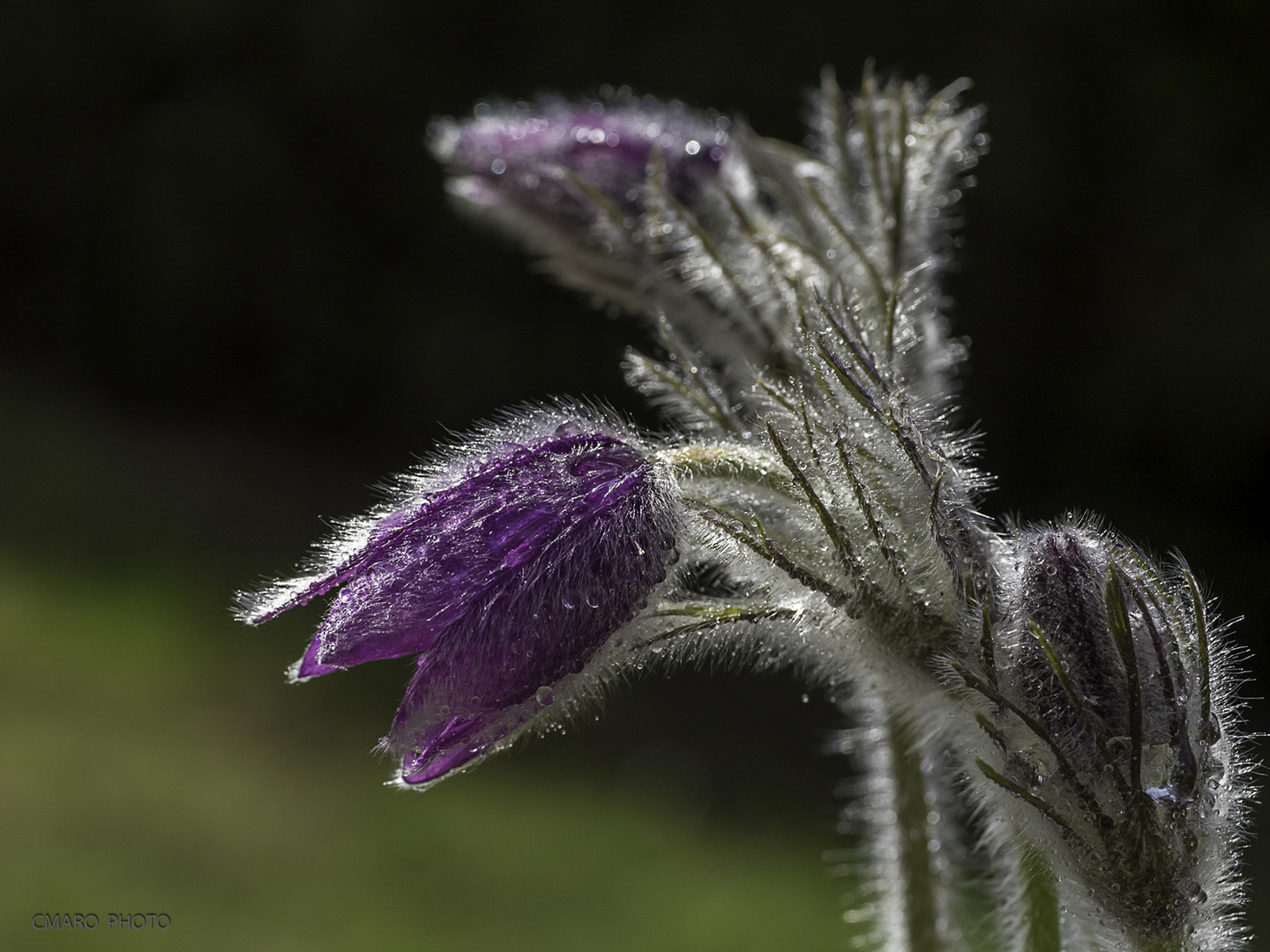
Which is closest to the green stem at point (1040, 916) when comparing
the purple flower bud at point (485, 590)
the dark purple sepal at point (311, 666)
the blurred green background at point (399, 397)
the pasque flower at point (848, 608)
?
the pasque flower at point (848, 608)

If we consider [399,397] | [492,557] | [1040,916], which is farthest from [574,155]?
[399,397]

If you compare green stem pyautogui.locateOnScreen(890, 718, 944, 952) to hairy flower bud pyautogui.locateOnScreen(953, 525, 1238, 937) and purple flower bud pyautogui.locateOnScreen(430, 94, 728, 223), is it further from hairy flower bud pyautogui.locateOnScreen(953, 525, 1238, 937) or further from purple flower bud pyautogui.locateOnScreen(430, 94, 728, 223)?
purple flower bud pyautogui.locateOnScreen(430, 94, 728, 223)

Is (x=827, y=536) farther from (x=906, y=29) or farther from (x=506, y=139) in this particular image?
(x=906, y=29)

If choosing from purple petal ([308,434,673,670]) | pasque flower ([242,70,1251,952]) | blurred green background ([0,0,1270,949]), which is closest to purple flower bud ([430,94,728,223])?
pasque flower ([242,70,1251,952])

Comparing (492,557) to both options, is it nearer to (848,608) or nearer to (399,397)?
(848,608)

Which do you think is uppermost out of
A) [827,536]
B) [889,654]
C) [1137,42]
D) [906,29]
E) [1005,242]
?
[906,29]

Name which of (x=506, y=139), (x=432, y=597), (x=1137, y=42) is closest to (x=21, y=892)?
(x=506, y=139)

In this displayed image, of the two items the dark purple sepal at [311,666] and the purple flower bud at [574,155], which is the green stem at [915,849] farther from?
the purple flower bud at [574,155]
